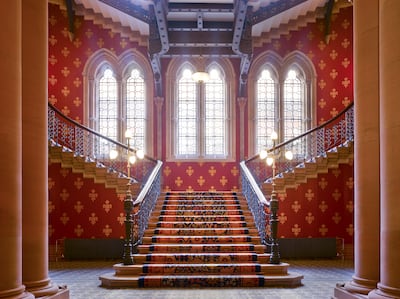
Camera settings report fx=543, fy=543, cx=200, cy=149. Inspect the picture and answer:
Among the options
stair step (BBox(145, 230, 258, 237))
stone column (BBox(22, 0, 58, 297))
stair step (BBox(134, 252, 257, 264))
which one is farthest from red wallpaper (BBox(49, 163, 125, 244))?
stone column (BBox(22, 0, 58, 297))

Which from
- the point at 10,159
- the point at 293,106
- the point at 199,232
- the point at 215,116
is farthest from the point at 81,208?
the point at 10,159

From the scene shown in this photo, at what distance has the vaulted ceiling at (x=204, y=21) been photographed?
45.3ft

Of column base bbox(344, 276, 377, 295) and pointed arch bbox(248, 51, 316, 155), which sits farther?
pointed arch bbox(248, 51, 316, 155)

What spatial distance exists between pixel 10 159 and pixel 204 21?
11210 millimetres

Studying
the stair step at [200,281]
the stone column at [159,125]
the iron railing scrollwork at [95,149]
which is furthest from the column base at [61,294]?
the stone column at [159,125]

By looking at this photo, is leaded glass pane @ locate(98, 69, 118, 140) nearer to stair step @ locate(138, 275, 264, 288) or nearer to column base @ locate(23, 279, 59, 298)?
stair step @ locate(138, 275, 264, 288)

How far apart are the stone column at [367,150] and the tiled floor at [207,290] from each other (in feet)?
6.48

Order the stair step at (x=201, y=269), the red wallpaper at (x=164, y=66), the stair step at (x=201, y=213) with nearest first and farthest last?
1. the stair step at (x=201, y=269)
2. the stair step at (x=201, y=213)
3. the red wallpaper at (x=164, y=66)

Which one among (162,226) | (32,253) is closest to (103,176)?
(162,226)

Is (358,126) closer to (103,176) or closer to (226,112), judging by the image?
(103,176)

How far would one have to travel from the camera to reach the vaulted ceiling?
1382cm

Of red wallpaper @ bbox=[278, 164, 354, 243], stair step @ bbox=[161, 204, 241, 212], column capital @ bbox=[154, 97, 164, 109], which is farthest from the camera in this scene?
column capital @ bbox=[154, 97, 164, 109]

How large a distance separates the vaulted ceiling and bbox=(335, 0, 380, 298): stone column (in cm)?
537

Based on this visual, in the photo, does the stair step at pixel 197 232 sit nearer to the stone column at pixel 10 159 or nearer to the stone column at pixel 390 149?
the stone column at pixel 390 149
